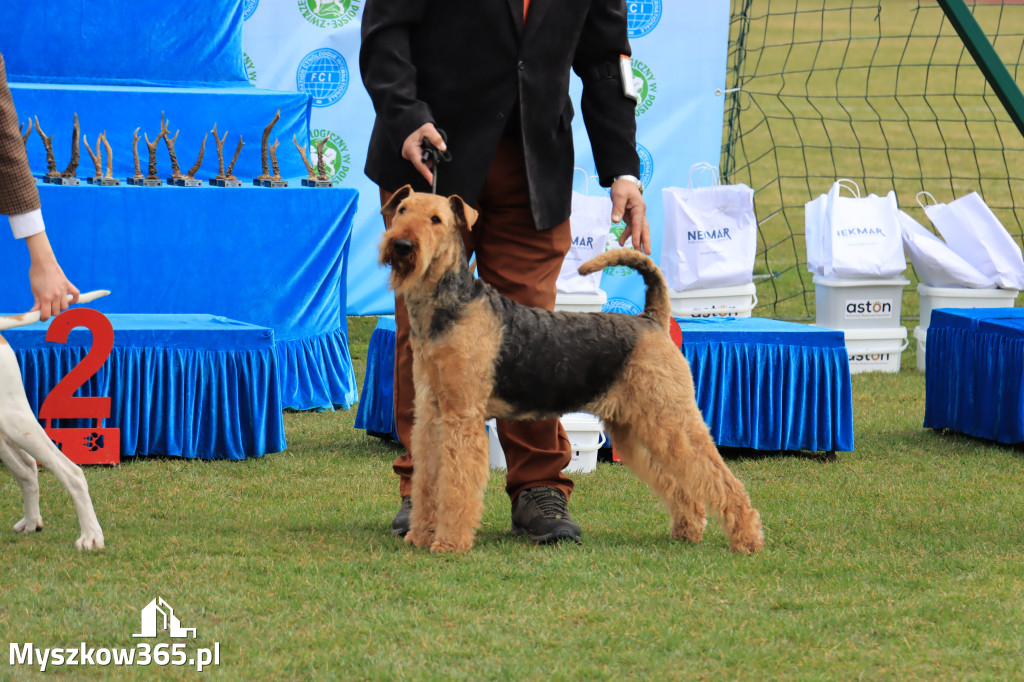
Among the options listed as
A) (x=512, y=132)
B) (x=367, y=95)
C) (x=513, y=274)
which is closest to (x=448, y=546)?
(x=513, y=274)

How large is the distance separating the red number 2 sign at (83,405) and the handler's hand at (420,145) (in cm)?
188

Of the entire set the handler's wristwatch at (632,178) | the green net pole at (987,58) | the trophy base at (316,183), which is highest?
the green net pole at (987,58)

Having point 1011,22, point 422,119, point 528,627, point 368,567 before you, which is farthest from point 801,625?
point 1011,22

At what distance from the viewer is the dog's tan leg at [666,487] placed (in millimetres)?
3354

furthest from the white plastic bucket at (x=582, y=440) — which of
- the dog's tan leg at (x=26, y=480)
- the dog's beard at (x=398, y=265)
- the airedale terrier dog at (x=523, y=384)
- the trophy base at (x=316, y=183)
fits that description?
the trophy base at (x=316, y=183)

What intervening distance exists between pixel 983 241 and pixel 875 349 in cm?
95

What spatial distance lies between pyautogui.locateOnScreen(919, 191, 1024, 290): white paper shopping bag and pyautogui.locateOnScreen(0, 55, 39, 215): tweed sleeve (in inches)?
229

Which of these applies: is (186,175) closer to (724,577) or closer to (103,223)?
(103,223)

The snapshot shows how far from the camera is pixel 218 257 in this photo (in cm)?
582

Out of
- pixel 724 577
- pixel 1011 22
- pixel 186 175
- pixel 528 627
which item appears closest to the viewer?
pixel 528 627

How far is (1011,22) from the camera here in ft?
83.5

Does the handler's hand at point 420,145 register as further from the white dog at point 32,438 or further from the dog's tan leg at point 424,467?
the white dog at point 32,438

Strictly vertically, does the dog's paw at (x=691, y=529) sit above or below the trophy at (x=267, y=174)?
below

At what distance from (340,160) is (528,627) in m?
5.90
